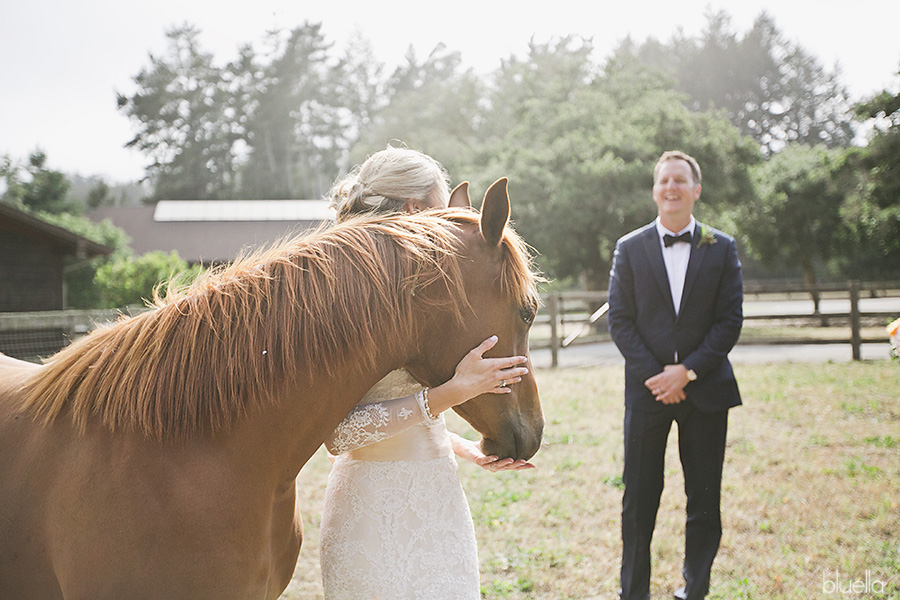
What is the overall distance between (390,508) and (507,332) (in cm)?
65

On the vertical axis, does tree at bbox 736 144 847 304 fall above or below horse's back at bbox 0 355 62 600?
above

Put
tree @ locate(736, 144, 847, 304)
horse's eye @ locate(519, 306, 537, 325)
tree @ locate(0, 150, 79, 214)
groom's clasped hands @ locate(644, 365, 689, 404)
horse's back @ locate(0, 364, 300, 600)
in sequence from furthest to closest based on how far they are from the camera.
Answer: tree @ locate(0, 150, 79, 214), tree @ locate(736, 144, 847, 304), groom's clasped hands @ locate(644, 365, 689, 404), horse's eye @ locate(519, 306, 537, 325), horse's back @ locate(0, 364, 300, 600)

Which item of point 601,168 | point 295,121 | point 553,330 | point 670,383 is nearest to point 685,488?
point 670,383

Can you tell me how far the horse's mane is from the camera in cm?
141

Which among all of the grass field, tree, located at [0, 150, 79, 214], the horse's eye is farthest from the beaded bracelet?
tree, located at [0, 150, 79, 214]

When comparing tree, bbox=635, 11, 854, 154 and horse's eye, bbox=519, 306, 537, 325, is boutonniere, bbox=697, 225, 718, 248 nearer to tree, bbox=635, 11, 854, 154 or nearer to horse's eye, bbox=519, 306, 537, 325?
horse's eye, bbox=519, 306, 537, 325

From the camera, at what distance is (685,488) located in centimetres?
321

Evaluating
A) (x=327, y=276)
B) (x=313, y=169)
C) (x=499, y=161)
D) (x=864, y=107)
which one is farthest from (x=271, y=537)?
(x=313, y=169)

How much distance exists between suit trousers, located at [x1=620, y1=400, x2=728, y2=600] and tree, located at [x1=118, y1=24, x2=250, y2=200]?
143 ft

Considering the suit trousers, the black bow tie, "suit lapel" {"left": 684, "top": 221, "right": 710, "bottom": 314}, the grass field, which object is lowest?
the grass field

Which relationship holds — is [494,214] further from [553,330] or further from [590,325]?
[553,330]

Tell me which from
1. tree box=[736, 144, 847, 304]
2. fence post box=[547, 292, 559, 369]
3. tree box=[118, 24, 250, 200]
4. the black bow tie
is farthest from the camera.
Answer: tree box=[118, 24, 250, 200]

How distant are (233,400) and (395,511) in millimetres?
647

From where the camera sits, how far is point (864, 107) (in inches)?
566
